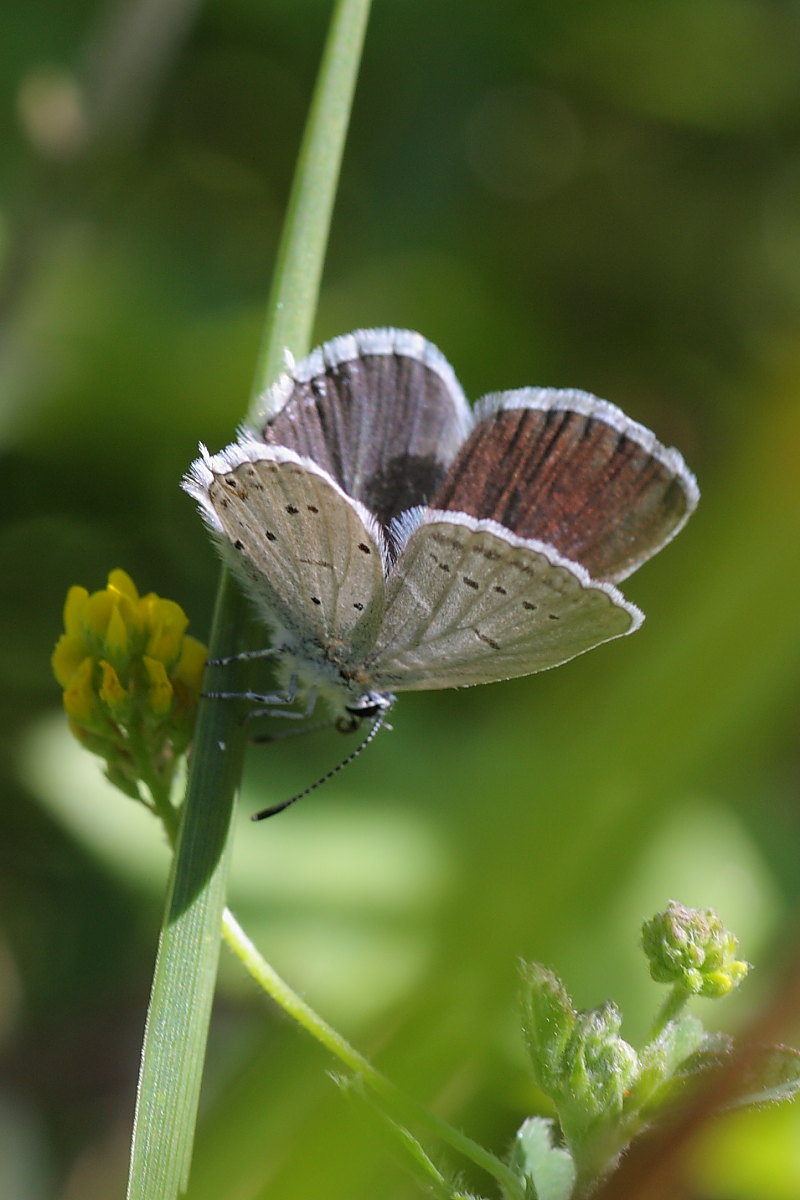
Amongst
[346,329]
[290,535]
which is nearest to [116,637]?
[290,535]

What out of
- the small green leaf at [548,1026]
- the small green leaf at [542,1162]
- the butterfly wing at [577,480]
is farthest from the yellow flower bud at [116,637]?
A: the small green leaf at [542,1162]

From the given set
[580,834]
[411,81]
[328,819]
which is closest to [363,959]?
[328,819]

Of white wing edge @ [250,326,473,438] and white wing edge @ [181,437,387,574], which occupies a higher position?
white wing edge @ [250,326,473,438]

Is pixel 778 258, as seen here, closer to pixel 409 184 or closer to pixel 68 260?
pixel 409 184

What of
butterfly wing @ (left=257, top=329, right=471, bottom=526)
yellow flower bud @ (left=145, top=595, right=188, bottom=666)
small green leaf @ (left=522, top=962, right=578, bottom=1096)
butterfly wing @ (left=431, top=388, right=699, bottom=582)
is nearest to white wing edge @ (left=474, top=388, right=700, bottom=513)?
butterfly wing @ (left=431, top=388, right=699, bottom=582)

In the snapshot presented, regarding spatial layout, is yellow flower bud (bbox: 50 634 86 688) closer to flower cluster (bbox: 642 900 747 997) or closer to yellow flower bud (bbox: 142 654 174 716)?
yellow flower bud (bbox: 142 654 174 716)
